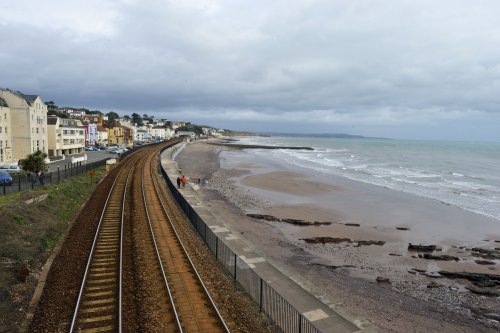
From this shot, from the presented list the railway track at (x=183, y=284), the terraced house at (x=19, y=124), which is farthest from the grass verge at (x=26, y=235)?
the terraced house at (x=19, y=124)

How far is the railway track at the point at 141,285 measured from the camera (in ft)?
34.6

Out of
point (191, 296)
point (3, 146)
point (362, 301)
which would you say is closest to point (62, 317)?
point (191, 296)

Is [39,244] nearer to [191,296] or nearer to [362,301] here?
[191,296]

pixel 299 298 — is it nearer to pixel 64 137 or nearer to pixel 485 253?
pixel 485 253

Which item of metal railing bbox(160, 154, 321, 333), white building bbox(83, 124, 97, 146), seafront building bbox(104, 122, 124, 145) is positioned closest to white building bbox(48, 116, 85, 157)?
white building bbox(83, 124, 97, 146)

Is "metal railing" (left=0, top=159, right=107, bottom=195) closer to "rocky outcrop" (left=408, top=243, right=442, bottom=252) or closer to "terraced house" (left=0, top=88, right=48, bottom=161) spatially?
"terraced house" (left=0, top=88, right=48, bottom=161)

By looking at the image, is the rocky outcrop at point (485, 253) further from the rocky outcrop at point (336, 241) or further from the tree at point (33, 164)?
the tree at point (33, 164)

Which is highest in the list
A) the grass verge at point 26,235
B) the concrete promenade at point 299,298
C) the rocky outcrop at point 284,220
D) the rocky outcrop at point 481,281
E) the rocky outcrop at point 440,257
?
the grass verge at point 26,235

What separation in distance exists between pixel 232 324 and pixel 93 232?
11.3 meters

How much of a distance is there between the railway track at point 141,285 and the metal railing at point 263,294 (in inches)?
65.6

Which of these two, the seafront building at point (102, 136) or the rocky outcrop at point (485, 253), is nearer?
the rocky outcrop at point (485, 253)

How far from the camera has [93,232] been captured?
62.7 ft

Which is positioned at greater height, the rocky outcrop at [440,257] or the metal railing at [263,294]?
the metal railing at [263,294]

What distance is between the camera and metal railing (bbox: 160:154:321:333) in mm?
11062
